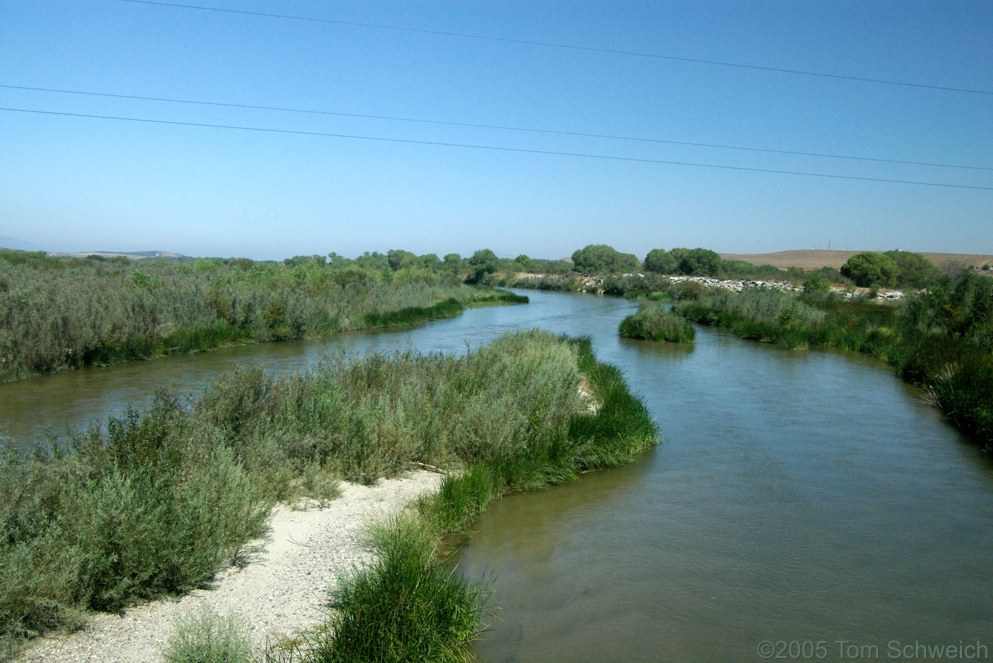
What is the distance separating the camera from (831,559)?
7.56 metres

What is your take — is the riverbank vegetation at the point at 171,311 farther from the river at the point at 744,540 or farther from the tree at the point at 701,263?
the tree at the point at 701,263

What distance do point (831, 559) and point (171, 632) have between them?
6.60 meters

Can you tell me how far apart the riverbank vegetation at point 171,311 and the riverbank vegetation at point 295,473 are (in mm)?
9105

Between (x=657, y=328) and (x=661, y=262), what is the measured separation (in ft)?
190

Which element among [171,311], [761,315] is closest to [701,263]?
[761,315]

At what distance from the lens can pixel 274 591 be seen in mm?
5566

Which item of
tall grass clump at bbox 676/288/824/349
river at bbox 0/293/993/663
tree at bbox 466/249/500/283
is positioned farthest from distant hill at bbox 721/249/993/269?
river at bbox 0/293/993/663

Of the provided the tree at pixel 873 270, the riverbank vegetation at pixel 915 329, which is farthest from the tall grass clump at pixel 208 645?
the tree at pixel 873 270

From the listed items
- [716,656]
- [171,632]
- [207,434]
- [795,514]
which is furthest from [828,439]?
[171,632]

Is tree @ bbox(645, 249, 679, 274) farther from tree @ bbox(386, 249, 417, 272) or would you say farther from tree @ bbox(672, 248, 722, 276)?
tree @ bbox(386, 249, 417, 272)

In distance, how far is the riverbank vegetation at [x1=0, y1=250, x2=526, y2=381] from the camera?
16.5 meters

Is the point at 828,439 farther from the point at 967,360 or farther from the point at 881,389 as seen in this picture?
the point at 881,389

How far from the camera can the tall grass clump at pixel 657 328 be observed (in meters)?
27.5

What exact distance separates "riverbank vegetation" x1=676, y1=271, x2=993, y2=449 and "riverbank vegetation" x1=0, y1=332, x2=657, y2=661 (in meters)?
7.70
